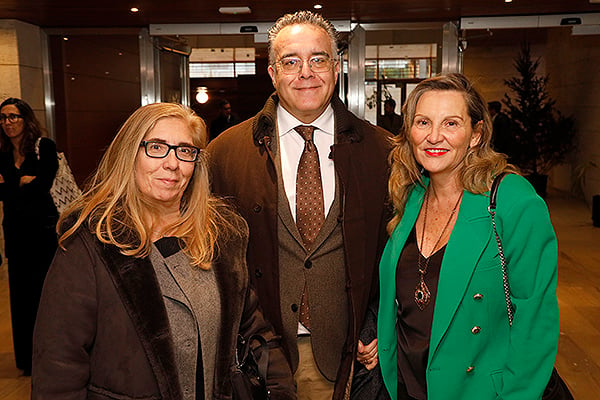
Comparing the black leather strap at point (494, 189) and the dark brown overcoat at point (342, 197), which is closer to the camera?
the black leather strap at point (494, 189)

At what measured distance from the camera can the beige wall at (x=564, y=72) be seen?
10.7 m

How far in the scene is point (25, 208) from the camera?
161 inches

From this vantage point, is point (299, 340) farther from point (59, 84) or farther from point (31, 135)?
point (59, 84)

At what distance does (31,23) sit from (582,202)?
10.1 meters

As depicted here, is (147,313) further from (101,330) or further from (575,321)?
(575,321)

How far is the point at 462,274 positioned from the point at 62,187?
328 centimetres

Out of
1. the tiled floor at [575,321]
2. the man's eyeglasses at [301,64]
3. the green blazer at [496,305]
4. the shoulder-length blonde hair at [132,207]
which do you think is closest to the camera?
the shoulder-length blonde hair at [132,207]

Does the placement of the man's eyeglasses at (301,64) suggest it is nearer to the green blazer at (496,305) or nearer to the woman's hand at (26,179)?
the green blazer at (496,305)

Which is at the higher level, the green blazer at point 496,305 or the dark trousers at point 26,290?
the green blazer at point 496,305

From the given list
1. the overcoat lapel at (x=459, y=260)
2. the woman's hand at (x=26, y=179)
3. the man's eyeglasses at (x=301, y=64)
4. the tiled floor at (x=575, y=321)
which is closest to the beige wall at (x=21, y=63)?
the tiled floor at (x=575, y=321)

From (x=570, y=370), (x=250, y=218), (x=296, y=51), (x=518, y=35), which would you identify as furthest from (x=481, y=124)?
(x=518, y=35)

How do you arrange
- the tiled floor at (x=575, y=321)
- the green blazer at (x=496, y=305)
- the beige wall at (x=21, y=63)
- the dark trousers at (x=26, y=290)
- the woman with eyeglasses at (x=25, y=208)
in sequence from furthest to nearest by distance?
1. the beige wall at (x=21, y=63)
2. the dark trousers at (x=26, y=290)
3. the woman with eyeglasses at (x=25, y=208)
4. the tiled floor at (x=575, y=321)
5. the green blazer at (x=496, y=305)

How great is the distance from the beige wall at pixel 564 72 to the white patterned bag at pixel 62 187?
19.4ft

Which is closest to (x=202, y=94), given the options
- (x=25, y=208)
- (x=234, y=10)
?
(x=234, y=10)
